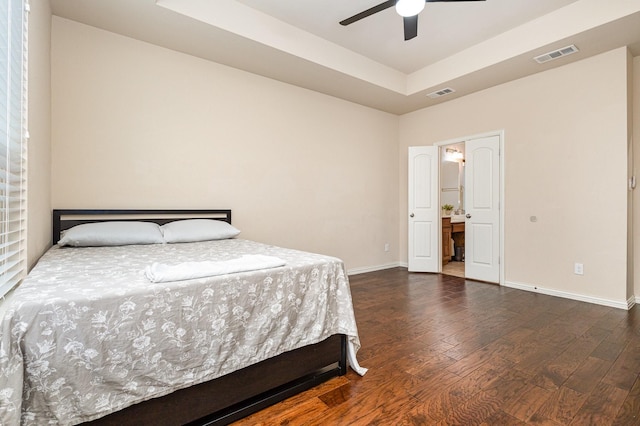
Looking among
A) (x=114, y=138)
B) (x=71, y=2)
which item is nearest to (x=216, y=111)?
(x=114, y=138)

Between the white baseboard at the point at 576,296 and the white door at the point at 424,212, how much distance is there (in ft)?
3.78

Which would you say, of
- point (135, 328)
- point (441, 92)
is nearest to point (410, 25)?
point (441, 92)

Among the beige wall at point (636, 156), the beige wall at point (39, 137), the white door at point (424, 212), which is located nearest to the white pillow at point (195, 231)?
the beige wall at point (39, 137)

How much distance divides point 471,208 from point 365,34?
285 cm

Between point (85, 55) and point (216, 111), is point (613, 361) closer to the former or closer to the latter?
point (216, 111)

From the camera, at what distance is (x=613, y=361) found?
213cm

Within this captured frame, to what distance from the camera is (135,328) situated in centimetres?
121

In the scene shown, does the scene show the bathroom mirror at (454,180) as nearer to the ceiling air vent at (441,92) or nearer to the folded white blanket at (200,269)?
the ceiling air vent at (441,92)

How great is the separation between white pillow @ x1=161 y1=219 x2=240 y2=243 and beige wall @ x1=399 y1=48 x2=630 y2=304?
3.69 meters

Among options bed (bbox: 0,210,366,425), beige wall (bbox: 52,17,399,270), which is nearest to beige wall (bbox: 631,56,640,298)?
beige wall (bbox: 52,17,399,270)

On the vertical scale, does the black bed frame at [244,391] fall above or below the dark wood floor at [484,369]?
above

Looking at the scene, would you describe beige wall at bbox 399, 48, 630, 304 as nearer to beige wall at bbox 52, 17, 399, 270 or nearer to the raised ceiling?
the raised ceiling

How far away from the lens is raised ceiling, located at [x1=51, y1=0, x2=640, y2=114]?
9.25ft

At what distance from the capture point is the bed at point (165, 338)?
41.3 inches
